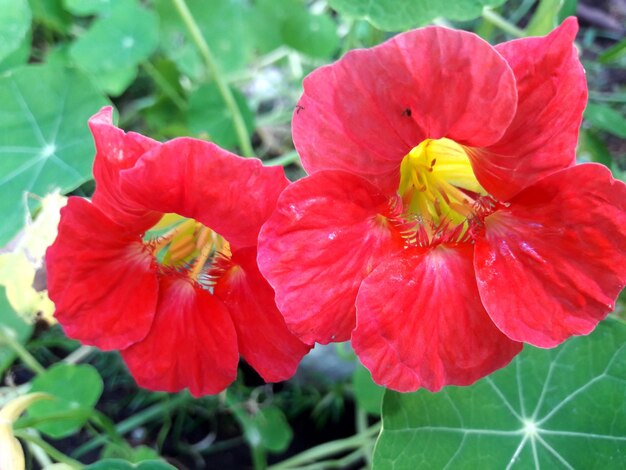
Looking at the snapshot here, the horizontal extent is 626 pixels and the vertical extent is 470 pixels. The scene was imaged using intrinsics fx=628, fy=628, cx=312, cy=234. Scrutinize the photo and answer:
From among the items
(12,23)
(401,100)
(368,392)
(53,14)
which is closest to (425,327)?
(401,100)

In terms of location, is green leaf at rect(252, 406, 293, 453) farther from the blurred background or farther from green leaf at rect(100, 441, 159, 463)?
green leaf at rect(100, 441, 159, 463)

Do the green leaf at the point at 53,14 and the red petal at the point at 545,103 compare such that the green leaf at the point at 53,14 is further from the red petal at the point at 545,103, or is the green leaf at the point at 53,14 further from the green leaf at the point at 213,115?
the red petal at the point at 545,103

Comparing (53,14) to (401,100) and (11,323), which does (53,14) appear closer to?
(11,323)

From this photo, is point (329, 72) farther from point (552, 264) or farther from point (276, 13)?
point (276, 13)

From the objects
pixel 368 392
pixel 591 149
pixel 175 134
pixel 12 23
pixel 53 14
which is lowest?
pixel 368 392

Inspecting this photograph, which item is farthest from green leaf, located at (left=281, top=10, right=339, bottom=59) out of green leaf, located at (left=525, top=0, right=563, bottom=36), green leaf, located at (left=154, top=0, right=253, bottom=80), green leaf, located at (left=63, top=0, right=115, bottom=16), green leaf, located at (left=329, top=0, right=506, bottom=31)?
green leaf, located at (left=329, top=0, right=506, bottom=31)

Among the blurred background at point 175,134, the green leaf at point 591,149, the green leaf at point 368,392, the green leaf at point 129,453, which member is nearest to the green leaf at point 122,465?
the blurred background at point 175,134
